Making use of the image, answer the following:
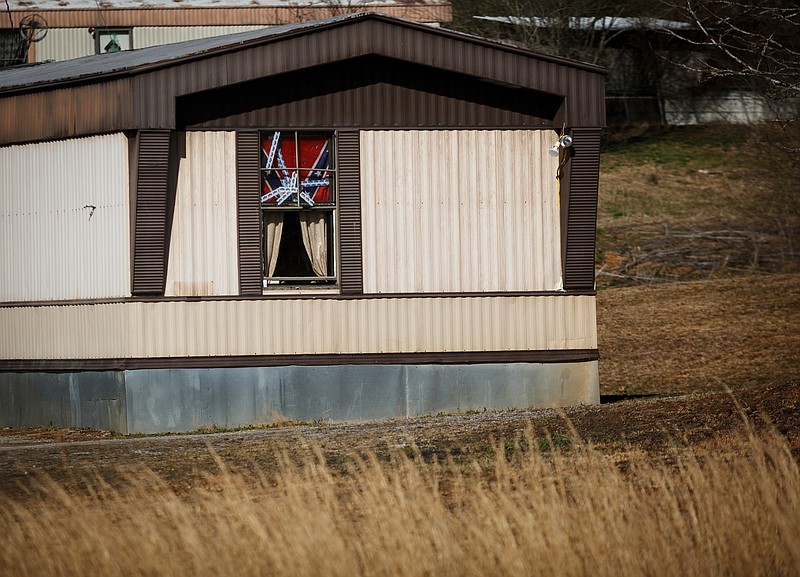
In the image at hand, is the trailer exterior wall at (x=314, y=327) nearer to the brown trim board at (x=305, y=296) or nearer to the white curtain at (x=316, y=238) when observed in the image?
the brown trim board at (x=305, y=296)

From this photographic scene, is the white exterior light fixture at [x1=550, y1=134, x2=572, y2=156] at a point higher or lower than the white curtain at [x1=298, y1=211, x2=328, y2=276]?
higher

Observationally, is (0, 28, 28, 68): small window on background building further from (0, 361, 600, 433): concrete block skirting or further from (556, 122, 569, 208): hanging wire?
(556, 122, 569, 208): hanging wire

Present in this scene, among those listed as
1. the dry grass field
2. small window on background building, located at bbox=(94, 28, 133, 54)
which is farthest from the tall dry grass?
small window on background building, located at bbox=(94, 28, 133, 54)

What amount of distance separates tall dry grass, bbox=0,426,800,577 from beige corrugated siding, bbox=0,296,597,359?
621 centimetres

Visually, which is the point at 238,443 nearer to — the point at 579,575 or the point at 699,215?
the point at 579,575

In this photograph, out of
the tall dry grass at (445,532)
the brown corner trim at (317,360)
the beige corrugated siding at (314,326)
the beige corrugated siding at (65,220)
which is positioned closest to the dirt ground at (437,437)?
the brown corner trim at (317,360)

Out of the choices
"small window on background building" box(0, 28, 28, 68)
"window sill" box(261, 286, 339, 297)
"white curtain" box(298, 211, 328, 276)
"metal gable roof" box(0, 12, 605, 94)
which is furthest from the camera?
"small window on background building" box(0, 28, 28, 68)

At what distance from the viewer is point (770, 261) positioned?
105ft

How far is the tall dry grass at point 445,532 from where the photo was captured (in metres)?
8.01

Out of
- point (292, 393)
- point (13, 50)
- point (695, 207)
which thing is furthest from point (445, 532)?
point (695, 207)

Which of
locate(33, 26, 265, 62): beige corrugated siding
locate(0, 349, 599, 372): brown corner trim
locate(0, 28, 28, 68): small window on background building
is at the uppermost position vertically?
locate(33, 26, 265, 62): beige corrugated siding

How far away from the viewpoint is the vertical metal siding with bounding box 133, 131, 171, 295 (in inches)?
597

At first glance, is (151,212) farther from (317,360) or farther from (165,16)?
(165,16)

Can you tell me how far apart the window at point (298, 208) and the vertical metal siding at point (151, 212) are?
1228 millimetres
